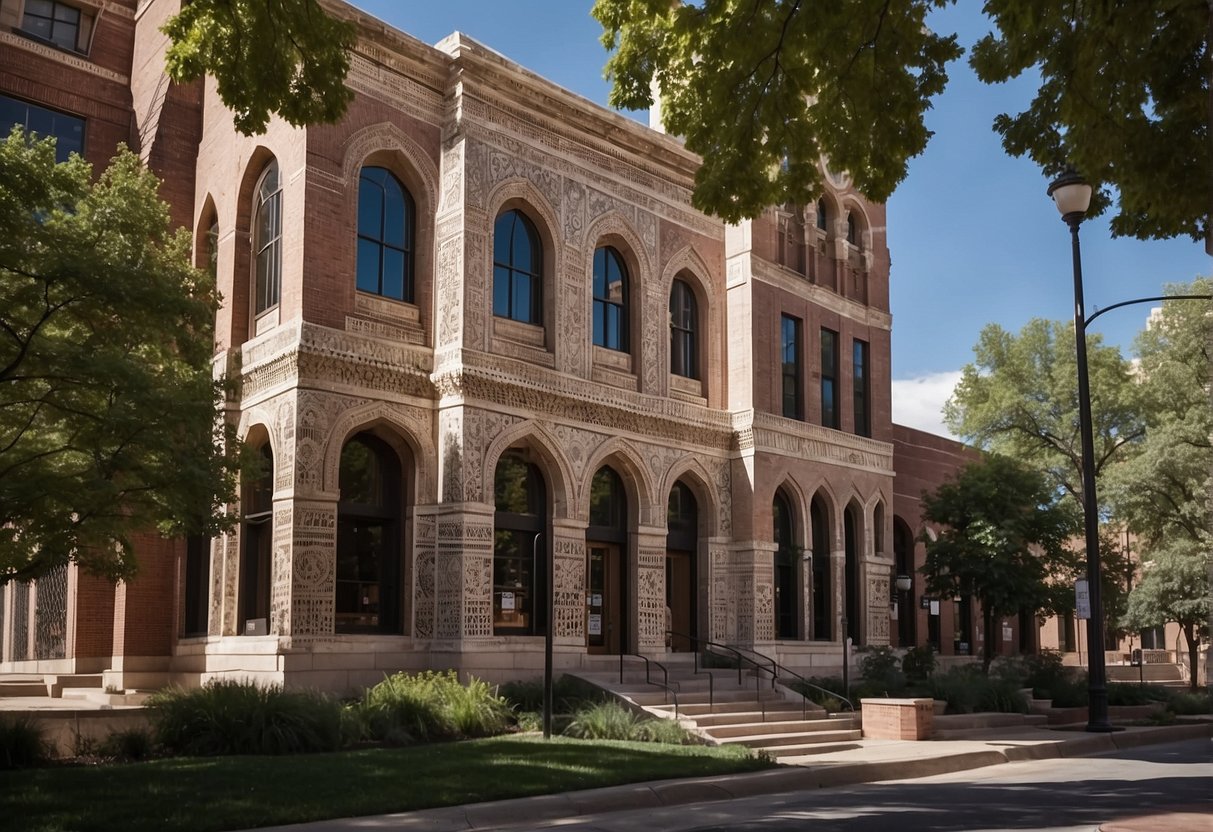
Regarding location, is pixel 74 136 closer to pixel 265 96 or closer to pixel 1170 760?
pixel 265 96

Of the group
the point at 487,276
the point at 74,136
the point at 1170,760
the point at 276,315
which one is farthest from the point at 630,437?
the point at 74,136

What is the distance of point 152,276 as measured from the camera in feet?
50.3

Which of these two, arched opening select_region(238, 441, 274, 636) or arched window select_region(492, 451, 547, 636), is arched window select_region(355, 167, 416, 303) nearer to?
arched opening select_region(238, 441, 274, 636)

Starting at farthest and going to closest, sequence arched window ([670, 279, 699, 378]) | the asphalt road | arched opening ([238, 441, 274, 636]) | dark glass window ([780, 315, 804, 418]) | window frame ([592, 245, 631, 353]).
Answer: dark glass window ([780, 315, 804, 418]) < arched window ([670, 279, 699, 378]) < window frame ([592, 245, 631, 353]) < arched opening ([238, 441, 274, 636]) < the asphalt road

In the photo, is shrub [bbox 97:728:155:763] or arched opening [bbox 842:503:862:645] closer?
shrub [bbox 97:728:155:763]

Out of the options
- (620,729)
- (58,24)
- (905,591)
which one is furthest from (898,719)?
(58,24)

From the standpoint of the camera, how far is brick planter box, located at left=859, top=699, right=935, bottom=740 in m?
21.0

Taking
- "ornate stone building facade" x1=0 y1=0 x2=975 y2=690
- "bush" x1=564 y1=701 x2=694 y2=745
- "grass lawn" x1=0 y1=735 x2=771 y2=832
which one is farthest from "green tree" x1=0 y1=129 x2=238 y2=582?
"bush" x1=564 y1=701 x2=694 y2=745

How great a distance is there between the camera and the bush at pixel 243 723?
1588 centimetres

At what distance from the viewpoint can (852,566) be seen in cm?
3069

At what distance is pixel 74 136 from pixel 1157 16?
22.1 m

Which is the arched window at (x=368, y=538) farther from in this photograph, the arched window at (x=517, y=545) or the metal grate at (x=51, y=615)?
the metal grate at (x=51, y=615)

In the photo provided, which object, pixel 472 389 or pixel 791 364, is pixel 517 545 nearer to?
pixel 472 389

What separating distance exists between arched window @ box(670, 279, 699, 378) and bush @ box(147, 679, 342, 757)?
535 inches
